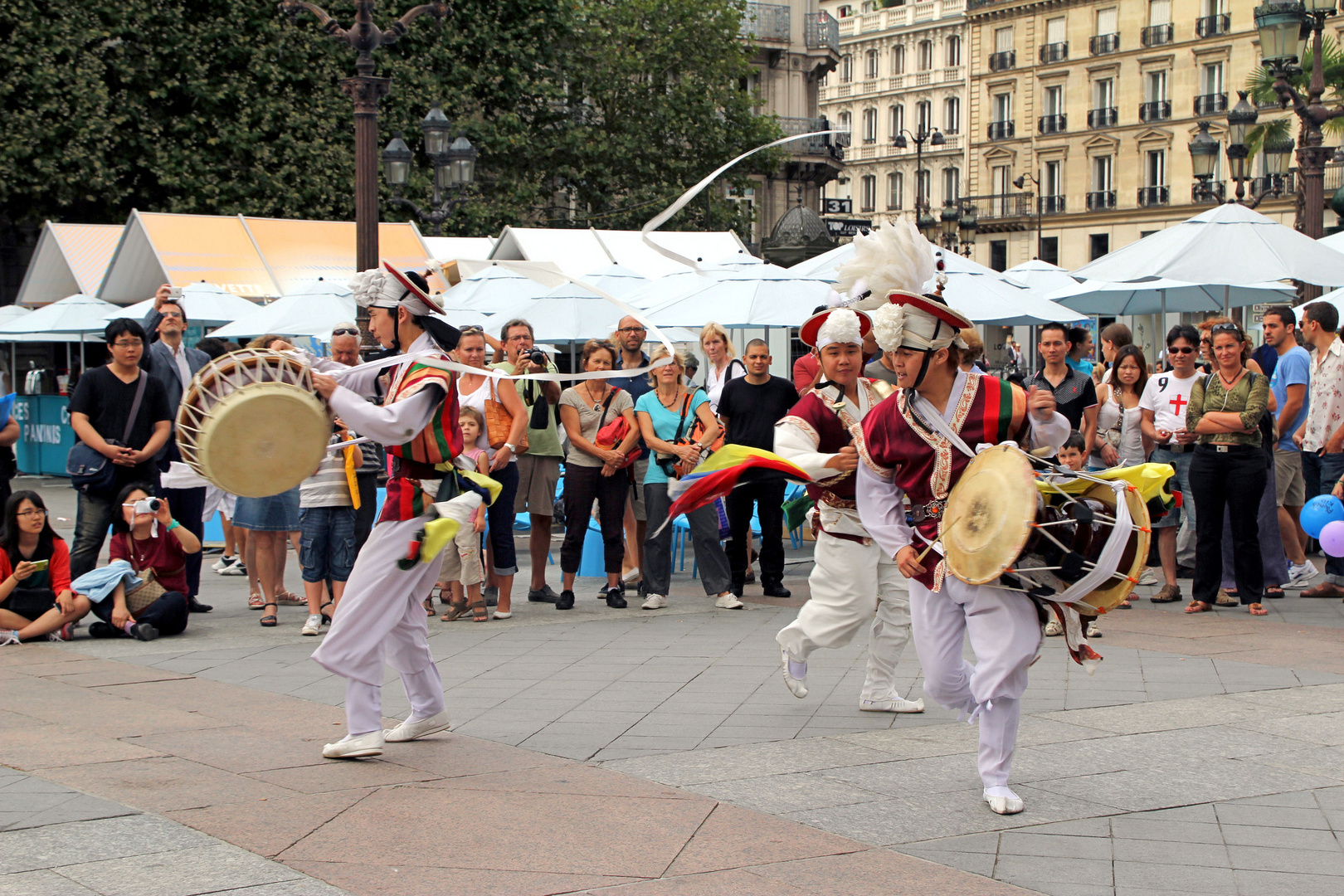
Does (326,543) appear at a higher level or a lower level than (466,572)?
higher

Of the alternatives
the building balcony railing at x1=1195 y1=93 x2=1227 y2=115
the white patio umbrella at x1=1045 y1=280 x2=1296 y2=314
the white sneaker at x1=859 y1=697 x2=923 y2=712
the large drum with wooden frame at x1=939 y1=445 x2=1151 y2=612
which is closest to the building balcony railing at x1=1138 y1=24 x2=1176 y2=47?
the building balcony railing at x1=1195 y1=93 x2=1227 y2=115

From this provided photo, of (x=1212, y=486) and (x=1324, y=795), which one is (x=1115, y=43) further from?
(x=1324, y=795)

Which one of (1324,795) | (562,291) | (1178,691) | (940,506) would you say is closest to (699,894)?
(940,506)

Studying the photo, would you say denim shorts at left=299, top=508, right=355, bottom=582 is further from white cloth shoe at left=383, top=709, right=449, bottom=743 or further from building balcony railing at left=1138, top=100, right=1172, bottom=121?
building balcony railing at left=1138, top=100, right=1172, bottom=121

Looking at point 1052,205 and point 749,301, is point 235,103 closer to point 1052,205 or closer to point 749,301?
point 749,301

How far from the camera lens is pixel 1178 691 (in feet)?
23.1

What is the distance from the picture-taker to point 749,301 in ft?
45.1

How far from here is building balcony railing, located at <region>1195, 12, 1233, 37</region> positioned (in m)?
63.7

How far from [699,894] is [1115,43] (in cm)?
7086

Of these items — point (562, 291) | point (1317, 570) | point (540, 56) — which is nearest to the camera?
point (1317, 570)

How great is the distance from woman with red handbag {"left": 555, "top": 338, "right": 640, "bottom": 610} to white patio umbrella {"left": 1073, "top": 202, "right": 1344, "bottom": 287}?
439 centimetres

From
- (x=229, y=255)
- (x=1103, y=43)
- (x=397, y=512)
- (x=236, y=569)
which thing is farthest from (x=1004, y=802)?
(x=1103, y=43)

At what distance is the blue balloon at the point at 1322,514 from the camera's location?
9031 mm

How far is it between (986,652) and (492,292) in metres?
13.5
